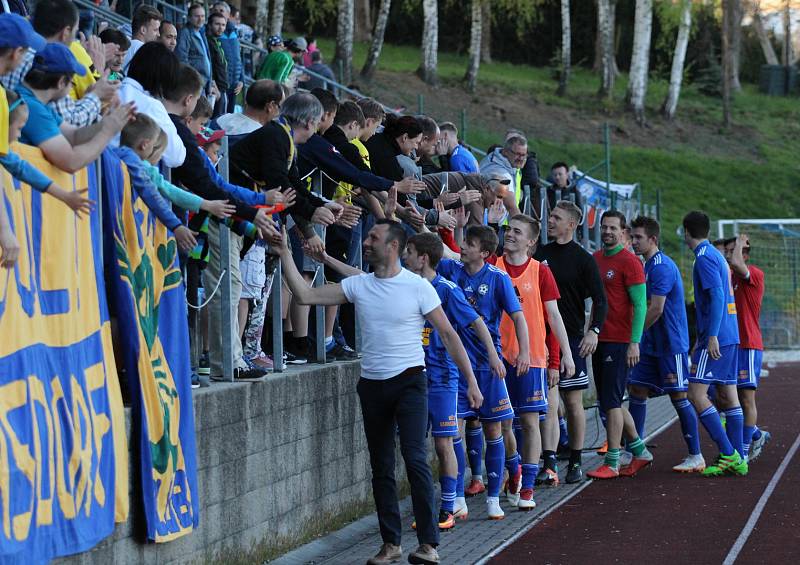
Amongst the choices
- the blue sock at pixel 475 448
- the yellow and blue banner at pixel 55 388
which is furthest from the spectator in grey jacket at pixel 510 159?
the yellow and blue banner at pixel 55 388

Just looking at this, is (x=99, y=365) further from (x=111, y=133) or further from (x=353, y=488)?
(x=353, y=488)

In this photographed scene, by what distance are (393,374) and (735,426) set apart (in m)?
5.37

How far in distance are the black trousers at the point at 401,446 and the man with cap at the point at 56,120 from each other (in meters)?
2.99

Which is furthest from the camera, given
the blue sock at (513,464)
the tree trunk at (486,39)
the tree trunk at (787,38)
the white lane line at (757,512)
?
the tree trunk at (787,38)

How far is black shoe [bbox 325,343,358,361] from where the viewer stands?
10828 millimetres

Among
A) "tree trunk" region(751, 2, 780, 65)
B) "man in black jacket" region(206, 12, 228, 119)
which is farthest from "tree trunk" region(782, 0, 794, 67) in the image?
"man in black jacket" region(206, 12, 228, 119)

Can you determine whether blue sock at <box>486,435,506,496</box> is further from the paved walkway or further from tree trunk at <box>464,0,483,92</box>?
tree trunk at <box>464,0,483,92</box>

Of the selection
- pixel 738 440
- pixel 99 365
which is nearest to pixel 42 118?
pixel 99 365

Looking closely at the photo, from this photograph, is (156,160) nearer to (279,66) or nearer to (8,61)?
(8,61)

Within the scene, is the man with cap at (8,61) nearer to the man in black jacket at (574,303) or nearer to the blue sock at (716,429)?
the man in black jacket at (574,303)

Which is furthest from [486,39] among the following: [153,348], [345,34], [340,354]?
[153,348]

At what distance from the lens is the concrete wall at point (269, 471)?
7891 mm

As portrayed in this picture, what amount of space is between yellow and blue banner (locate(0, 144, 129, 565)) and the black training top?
6187 millimetres

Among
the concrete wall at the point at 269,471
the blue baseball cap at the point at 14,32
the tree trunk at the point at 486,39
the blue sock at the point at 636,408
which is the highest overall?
the tree trunk at the point at 486,39
